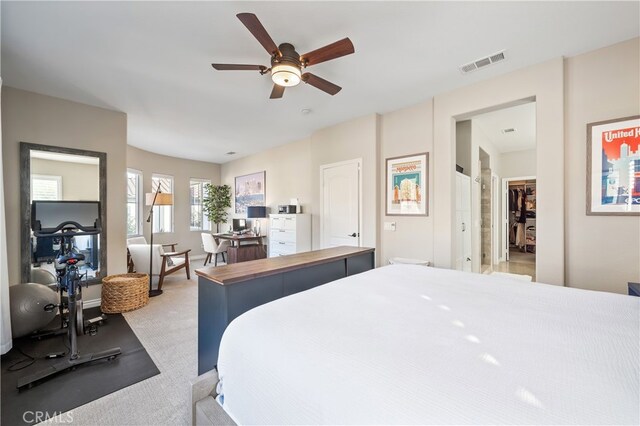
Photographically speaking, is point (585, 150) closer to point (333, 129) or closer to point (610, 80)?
point (610, 80)

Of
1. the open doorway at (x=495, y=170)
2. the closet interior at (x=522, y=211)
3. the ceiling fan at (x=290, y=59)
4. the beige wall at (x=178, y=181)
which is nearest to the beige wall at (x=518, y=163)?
the open doorway at (x=495, y=170)

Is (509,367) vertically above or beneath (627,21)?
beneath

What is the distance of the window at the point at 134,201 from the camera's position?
5.56 m

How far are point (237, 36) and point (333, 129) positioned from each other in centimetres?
245

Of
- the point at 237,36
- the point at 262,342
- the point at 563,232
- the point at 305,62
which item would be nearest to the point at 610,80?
the point at 563,232

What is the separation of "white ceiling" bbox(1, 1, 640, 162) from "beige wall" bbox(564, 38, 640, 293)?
20 centimetres

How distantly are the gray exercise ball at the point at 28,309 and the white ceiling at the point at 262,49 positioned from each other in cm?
223

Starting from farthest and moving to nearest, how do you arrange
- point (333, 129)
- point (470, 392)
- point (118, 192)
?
point (333, 129) < point (118, 192) < point (470, 392)

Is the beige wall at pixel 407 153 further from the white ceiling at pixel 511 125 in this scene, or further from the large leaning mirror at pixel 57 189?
the large leaning mirror at pixel 57 189

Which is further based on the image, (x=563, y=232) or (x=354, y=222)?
(x=354, y=222)

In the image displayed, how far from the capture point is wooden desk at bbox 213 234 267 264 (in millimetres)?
5473

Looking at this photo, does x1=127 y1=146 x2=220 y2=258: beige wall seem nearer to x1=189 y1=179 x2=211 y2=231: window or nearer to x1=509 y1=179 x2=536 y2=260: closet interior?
x1=189 y1=179 x2=211 y2=231: window

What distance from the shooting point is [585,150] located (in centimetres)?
241

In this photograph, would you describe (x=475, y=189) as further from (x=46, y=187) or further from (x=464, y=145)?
(x=46, y=187)
